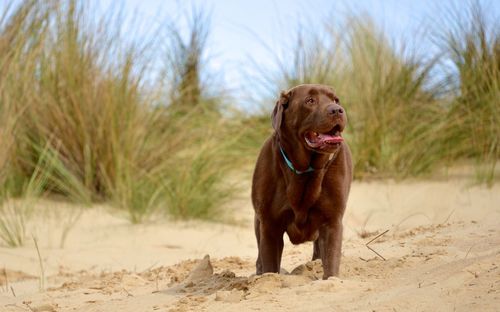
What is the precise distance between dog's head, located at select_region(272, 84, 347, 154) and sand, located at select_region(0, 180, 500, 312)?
724mm

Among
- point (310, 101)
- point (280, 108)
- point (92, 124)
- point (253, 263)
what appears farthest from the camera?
point (92, 124)

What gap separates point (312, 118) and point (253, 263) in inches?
80.8

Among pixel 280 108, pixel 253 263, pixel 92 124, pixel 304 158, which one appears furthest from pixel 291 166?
pixel 92 124

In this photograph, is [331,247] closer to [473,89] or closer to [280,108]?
[280,108]

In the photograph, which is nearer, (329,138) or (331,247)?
(329,138)

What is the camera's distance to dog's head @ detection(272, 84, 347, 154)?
4.05 metres

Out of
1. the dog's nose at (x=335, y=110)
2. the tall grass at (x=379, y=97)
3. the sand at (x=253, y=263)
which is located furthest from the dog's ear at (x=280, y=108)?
the tall grass at (x=379, y=97)

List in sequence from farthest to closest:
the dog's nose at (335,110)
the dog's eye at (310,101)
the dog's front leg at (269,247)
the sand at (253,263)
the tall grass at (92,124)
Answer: the tall grass at (92,124), the dog's front leg at (269,247), the dog's eye at (310,101), the dog's nose at (335,110), the sand at (253,263)

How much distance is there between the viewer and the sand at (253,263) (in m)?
3.69

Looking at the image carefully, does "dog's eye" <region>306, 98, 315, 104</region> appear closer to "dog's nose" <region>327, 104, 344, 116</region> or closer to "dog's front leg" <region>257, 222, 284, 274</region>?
"dog's nose" <region>327, 104, 344, 116</region>

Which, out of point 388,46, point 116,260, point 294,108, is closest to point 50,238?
point 116,260

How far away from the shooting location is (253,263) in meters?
5.92

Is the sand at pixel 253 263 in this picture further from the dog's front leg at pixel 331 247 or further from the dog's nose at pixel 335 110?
the dog's nose at pixel 335 110

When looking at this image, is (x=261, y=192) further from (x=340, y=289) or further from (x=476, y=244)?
(x=476, y=244)
